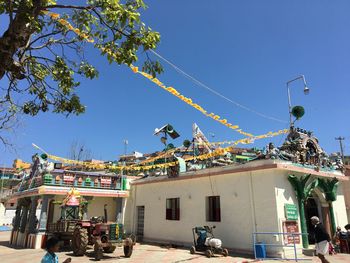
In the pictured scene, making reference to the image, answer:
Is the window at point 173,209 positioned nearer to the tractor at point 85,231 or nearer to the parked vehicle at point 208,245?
the parked vehicle at point 208,245

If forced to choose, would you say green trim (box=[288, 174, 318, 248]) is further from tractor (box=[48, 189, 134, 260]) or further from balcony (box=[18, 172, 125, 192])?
balcony (box=[18, 172, 125, 192])

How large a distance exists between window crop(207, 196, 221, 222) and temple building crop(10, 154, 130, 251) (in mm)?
5297

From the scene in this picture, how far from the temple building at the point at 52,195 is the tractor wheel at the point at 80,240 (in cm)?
228

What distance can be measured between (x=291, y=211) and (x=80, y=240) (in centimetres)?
909

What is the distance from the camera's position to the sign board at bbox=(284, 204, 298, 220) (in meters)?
12.9

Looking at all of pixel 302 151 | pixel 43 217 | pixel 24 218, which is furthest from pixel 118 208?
pixel 302 151

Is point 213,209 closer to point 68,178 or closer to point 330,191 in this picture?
point 330,191

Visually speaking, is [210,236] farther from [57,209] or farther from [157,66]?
[57,209]

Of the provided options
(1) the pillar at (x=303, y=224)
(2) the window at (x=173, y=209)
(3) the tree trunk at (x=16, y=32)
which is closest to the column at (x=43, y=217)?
(2) the window at (x=173, y=209)

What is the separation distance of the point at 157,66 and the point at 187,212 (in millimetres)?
12074

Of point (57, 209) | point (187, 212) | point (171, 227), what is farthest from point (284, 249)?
point (57, 209)

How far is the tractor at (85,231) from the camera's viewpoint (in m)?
12.8

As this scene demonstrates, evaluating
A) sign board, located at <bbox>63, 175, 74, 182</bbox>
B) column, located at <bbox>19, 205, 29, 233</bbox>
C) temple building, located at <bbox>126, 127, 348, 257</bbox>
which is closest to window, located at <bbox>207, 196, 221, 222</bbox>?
temple building, located at <bbox>126, 127, 348, 257</bbox>

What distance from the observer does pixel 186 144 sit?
20.7 m
